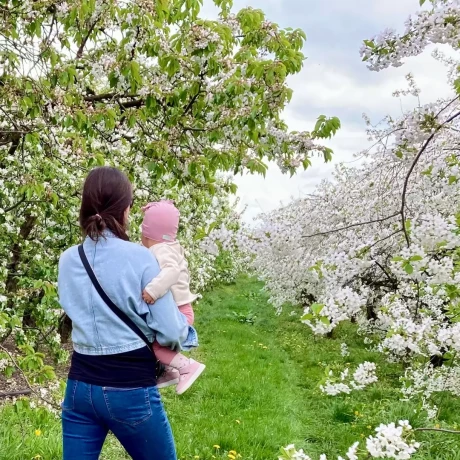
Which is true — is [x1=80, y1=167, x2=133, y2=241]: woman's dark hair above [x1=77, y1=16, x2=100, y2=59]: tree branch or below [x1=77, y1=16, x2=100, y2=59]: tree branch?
below

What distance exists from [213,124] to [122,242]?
130 inches

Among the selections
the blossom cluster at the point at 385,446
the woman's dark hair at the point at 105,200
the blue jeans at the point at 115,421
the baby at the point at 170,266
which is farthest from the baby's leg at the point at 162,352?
the blossom cluster at the point at 385,446

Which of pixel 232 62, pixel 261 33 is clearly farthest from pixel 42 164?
pixel 261 33

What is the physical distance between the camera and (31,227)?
672 cm

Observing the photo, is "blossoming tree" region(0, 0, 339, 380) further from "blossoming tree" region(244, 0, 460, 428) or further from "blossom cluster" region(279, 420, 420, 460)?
"blossom cluster" region(279, 420, 420, 460)

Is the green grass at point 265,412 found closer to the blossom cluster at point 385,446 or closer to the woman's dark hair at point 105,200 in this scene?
the woman's dark hair at point 105,200

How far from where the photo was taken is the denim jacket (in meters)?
2.07

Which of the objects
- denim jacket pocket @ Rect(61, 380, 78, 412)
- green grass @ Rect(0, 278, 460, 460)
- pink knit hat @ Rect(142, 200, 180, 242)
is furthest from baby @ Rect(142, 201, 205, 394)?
green grass @ Rect(0, 278, 460, 460)

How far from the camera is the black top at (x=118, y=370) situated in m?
2.07

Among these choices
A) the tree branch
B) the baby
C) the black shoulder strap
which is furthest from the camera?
the tree branch

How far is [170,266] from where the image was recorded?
2.28 meters

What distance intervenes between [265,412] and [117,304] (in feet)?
14.9

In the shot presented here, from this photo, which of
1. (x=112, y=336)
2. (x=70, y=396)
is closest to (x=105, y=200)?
(x=112, y=336)

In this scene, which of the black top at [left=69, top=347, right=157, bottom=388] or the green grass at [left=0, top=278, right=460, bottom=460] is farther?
the green grass at [left=0, top=278, right=460, bottom=460]
